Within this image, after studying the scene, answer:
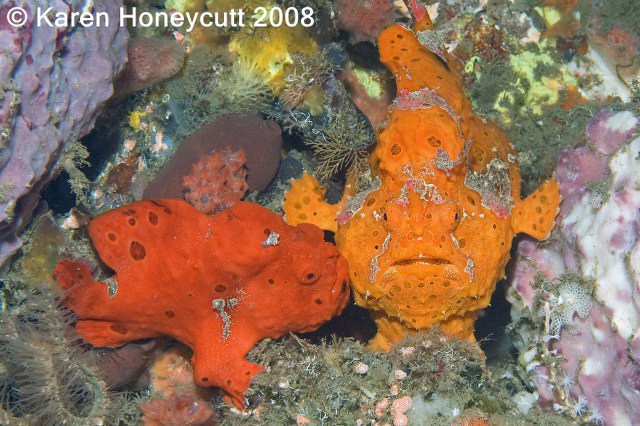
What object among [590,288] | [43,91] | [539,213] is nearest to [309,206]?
[539,213]

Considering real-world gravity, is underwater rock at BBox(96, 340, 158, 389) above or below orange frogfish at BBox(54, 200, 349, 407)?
below

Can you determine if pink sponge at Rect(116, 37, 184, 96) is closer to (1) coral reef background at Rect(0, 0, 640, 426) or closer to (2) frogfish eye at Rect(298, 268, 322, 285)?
(1) coral reef background at Rect(0, 0, 640, 426)

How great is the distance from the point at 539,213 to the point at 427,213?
1.30 meters

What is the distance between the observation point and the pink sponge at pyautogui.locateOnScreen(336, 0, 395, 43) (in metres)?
5.14

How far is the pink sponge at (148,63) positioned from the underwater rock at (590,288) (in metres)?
3.87

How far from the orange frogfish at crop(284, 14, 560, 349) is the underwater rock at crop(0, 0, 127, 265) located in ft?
6.73

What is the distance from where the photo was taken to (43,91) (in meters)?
3.73

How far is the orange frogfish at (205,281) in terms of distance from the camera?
402cm

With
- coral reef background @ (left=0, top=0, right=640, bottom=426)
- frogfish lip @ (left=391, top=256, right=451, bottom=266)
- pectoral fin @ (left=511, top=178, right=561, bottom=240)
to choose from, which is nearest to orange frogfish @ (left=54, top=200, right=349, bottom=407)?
coral reef background @ (left=0, top=0, right=640, bottom=426)

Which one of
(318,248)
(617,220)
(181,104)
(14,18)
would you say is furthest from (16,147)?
(617,220)

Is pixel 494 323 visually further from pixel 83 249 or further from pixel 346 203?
pixel 83 249

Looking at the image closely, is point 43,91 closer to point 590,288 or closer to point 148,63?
point 148,63

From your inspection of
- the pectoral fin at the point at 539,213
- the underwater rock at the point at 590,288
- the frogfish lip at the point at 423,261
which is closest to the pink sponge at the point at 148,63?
the frogfish lip at the point at 423,261

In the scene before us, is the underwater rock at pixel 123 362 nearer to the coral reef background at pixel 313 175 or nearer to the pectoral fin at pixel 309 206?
the coral reef background at pixel 313 175
